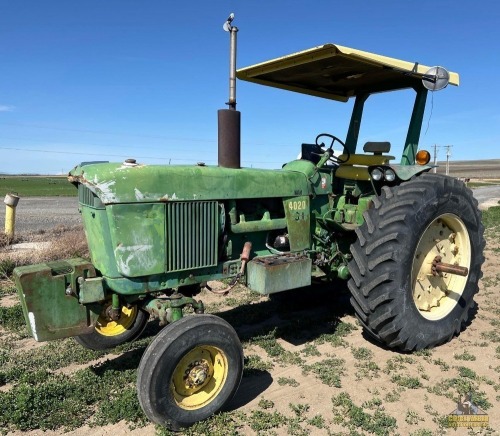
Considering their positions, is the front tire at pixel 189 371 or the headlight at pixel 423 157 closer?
the front tire at pixel 189 371

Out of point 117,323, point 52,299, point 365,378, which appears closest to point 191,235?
point 52,299

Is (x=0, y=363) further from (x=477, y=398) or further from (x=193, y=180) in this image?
(x=477, y=398)

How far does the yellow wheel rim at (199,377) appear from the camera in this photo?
302 centimetres

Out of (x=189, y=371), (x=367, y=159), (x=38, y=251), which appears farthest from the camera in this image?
(x=38, y=251)

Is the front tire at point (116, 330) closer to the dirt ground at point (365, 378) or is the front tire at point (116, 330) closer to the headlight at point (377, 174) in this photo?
the dirt ground at point (365, 378)

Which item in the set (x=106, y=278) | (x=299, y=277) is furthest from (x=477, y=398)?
(x=106, y=278)

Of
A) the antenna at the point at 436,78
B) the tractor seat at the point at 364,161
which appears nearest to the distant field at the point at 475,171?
the tractor seat at the point at 364,161

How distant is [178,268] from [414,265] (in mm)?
2374

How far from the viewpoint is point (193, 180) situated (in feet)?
11.3

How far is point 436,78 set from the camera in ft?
13.4

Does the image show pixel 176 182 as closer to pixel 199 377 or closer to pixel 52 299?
pixel 52 299

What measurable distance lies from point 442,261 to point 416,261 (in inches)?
14.5

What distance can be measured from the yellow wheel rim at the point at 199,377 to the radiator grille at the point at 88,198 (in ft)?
4.09

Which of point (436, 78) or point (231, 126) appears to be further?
point (436, 78)
